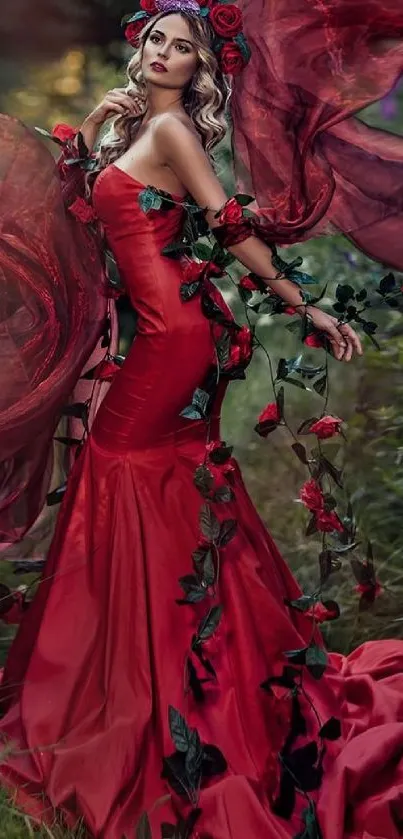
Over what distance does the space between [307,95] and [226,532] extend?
2.83 feet

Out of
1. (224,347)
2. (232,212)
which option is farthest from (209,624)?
(232,212)

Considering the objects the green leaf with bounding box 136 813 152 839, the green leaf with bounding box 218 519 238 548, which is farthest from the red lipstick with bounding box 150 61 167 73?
the green leaf with bounding box 136 813 152 839

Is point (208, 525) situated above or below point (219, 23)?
below

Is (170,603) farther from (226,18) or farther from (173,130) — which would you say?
(226,18)

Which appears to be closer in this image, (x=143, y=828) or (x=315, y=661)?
(x=143, y=828)

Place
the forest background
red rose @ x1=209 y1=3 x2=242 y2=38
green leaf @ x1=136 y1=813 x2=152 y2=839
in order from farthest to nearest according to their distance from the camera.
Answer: the forest background < red rose @ x1=209 y1=3 x2=242 y2=38 < green leaf @ x1=136 y1=813 x2=152 y2=839

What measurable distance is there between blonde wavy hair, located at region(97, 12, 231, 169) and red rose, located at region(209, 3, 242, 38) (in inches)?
1.3

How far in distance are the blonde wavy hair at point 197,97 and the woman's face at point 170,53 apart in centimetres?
1

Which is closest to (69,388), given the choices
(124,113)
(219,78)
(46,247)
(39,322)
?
(39,322)

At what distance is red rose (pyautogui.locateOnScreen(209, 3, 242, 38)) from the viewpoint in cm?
156

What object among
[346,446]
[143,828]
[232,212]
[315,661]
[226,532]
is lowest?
[143,828]

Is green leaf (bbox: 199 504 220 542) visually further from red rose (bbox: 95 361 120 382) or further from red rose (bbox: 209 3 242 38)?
red rose (bbox: 209 3 242 38)

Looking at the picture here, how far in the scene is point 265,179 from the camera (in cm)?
171

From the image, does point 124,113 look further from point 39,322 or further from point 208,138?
point 39,322
